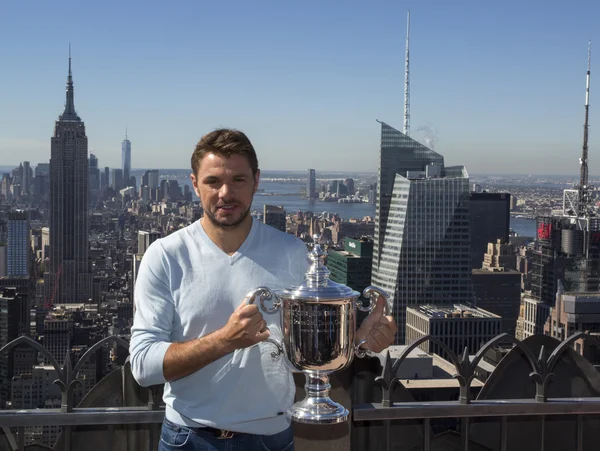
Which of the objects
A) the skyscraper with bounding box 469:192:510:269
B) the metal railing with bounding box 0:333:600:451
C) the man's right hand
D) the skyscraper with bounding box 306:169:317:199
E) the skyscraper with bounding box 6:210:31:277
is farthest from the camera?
the skyscraper with bounding box 469:192:510:269

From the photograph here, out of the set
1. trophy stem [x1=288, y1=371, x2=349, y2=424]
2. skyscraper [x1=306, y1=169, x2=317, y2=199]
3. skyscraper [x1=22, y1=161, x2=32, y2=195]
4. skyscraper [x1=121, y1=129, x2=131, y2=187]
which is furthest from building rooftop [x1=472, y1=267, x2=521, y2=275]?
trophy stem [x1=288, y1=371, x2=349, y2=424]

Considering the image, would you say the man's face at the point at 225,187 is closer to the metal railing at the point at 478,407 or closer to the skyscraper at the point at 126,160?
the metal railing at the point at 478,407

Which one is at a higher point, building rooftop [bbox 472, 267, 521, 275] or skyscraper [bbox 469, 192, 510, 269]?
skyscraper [bbox 469, 192, 510, 269]

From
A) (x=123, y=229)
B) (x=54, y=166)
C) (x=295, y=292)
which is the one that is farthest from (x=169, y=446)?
(x=54, y=166)

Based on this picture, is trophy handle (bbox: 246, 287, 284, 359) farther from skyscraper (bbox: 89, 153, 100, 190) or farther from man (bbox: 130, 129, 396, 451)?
skyscraper (bbox: 89, 153, 100, 190)

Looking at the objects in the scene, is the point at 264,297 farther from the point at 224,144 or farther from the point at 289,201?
the point at 289,201

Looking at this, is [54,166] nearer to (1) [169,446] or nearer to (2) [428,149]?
(2) [428,149]

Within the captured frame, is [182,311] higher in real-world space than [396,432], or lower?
higher

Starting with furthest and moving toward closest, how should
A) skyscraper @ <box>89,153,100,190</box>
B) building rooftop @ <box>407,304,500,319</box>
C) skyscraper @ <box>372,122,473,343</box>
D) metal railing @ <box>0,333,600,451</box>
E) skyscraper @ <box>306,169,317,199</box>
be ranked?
skyscraper @ <box>89,153,100,190</box> → skyscraper @ <box>372,122,473,343</box> → building rooftop @ <box>407,304,500,319</box> → skyscraper @ <box>306,169,317,199</box> → metal railing @ <box>0,333,600,451</box>
